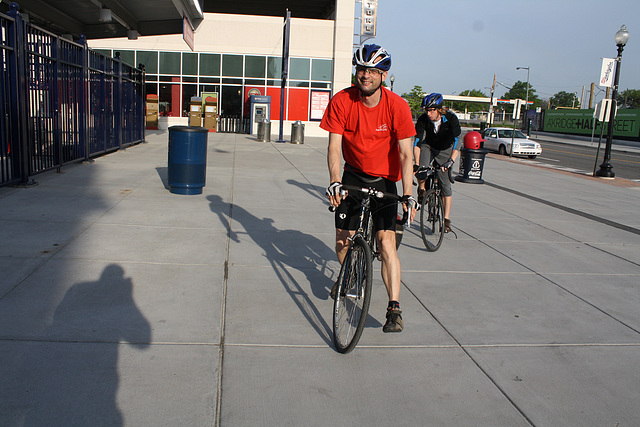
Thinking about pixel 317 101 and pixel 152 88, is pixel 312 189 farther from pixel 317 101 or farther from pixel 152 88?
pixel 152 88

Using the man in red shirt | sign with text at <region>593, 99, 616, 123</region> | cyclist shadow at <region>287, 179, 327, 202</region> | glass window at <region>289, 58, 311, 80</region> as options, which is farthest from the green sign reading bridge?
the man in red shirt

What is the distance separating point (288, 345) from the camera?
382cm

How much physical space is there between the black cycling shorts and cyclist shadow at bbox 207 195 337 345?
0.81 m

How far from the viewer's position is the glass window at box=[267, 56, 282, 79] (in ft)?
102

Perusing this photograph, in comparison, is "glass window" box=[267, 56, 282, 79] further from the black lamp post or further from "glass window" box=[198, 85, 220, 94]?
the black lamp post

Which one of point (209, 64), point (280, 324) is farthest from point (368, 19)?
point (280, 324)

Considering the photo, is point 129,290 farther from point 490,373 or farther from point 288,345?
point 490,373

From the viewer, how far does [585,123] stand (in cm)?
5359

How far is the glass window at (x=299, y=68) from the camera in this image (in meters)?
31.1

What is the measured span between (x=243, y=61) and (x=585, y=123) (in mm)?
37504

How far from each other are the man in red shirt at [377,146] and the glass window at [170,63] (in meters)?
28.9

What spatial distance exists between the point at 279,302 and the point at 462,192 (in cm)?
845

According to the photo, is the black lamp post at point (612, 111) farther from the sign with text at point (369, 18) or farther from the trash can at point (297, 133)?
the sign with text at point (369, 18)

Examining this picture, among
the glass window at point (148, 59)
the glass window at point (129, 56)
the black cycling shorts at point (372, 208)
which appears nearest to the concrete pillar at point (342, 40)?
the glass window at point (148, 59)
